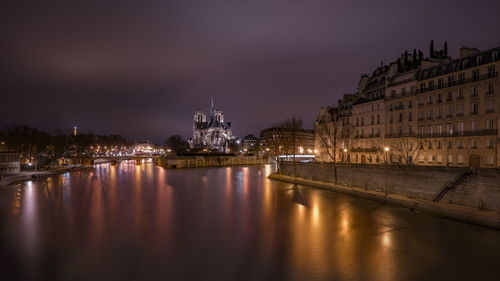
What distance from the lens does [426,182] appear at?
2292cm

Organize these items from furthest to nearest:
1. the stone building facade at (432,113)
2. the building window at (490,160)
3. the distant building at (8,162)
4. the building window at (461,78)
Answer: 1. the distant building at (8,162)
2. the building window at (461,78)
3. the stone building facade at (432,113)
4. the building window at (490,160)

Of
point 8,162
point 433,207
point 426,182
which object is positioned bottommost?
point 433,207

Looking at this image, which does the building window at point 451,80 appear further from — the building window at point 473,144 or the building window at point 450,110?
the building window at point 473,144

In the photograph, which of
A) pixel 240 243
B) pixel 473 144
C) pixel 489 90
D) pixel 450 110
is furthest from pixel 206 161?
pixel 240 243

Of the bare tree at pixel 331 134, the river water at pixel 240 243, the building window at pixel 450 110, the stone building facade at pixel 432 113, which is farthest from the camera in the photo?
the bare tree at pixel 331 134

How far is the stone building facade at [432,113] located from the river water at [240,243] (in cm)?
1204

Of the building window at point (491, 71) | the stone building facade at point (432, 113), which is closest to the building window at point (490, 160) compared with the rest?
the stone building facade at point (432, 113)

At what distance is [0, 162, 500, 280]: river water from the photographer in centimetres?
1295

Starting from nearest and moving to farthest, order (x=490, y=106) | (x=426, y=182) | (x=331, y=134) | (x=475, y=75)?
(x=426, y=182) → (x=490, y=106) → (x=475, y=75) → (x=331, y=134)

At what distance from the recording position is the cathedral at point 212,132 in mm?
154125

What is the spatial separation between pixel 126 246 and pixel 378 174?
68.4ft

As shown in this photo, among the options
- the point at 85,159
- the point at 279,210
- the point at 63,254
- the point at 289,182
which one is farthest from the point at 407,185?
the point at 85,159

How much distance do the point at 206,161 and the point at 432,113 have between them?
62.9 m

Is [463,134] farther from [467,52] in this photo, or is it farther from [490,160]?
[467,52]
